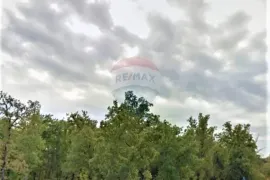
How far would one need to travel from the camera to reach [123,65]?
53.8 m

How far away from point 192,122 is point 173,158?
37.2ft

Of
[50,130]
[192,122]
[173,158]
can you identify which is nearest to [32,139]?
[50,130]

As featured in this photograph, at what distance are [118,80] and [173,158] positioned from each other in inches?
825

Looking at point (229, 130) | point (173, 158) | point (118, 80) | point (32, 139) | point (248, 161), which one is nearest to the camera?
point (173, 158)

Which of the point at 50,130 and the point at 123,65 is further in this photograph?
the point at 123,65

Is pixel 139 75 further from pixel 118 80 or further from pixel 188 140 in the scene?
pixel 188 140

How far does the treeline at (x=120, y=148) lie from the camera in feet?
112

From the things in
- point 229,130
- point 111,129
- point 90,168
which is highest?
point 229,130

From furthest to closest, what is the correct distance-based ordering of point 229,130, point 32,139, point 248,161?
point 229,130 < point 248,161 < point 32,139

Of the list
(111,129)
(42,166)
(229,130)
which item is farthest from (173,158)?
(42,166)

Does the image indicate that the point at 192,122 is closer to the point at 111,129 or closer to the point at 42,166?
the point at 111,129

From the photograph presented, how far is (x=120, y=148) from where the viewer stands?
1304 inches

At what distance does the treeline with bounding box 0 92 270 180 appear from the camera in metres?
34.3

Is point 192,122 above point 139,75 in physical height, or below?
below
